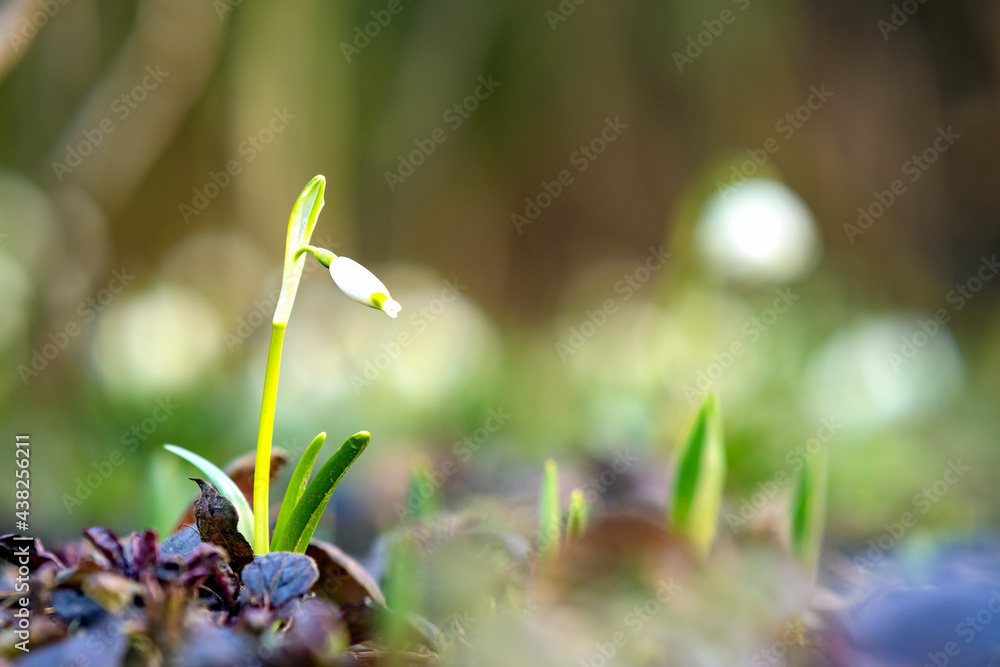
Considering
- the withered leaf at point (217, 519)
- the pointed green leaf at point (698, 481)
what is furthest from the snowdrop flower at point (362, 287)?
the pointed green leaf at point (698, 481)

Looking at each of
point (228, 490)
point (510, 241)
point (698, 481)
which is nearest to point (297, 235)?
point (228, 490)

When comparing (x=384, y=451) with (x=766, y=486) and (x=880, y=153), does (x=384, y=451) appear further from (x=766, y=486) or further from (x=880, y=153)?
(x=880, y=153)

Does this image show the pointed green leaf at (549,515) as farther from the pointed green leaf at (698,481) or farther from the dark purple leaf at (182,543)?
the dark purple leaf at (182,543)

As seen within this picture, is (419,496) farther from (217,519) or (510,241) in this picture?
(510,241)

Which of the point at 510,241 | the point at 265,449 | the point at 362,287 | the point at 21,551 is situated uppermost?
the point at 510,241

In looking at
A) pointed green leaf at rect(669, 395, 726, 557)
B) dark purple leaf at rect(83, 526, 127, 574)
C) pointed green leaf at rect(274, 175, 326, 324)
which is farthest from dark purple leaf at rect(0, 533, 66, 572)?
pointed green leaf at rect(669, 395, 726, 557)

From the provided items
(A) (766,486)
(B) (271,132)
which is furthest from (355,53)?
(A) (766,486)
